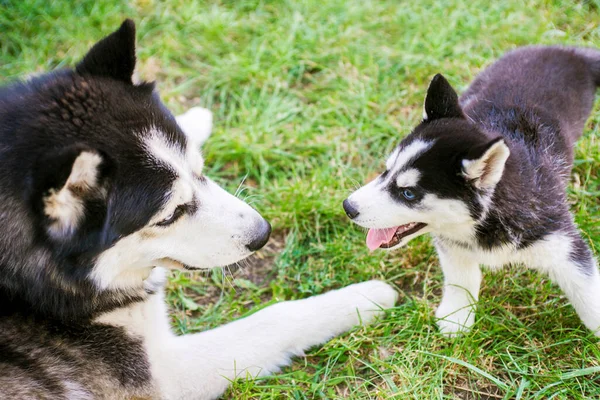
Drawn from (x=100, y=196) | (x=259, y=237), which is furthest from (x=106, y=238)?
(x=259, y=237)

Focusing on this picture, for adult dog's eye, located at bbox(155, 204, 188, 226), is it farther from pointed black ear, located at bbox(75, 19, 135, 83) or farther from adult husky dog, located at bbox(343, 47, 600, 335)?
adult husky dog, located at bbox(343, 47, 600, 335)

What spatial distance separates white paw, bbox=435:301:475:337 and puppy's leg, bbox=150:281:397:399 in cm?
35

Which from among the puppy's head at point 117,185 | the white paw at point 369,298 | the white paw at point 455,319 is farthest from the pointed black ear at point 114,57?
the white paw at point 455,319

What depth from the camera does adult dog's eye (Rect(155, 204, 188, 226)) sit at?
2.71 meters

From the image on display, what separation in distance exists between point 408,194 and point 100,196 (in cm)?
154

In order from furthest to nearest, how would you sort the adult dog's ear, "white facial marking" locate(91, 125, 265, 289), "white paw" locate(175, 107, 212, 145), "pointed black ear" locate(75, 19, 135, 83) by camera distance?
"white paw" locate(175, 107, 212, 145) < "pointed black ear" locate(75, 19, 135, 83) < "white facial marking" locate(91, 125, 265, 289) < the adult dog's ear

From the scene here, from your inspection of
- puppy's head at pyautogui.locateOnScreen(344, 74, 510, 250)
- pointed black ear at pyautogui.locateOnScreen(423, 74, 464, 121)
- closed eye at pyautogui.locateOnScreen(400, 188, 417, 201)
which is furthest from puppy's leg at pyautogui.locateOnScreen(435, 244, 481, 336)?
pointed black ear at pyautogui.locateOnScreen(423, 74, 464, 121)

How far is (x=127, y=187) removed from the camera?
255 cm

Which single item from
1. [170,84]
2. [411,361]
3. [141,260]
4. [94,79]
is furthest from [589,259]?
[170,84]

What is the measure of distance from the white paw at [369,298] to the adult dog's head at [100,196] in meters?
0.89

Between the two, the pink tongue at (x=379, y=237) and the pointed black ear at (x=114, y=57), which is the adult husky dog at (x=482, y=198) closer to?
the pink tongue at (x=379, y=237)

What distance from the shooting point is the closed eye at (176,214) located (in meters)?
2.71

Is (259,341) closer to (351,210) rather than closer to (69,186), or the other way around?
(351,210)

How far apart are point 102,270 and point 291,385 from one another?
127 cm
